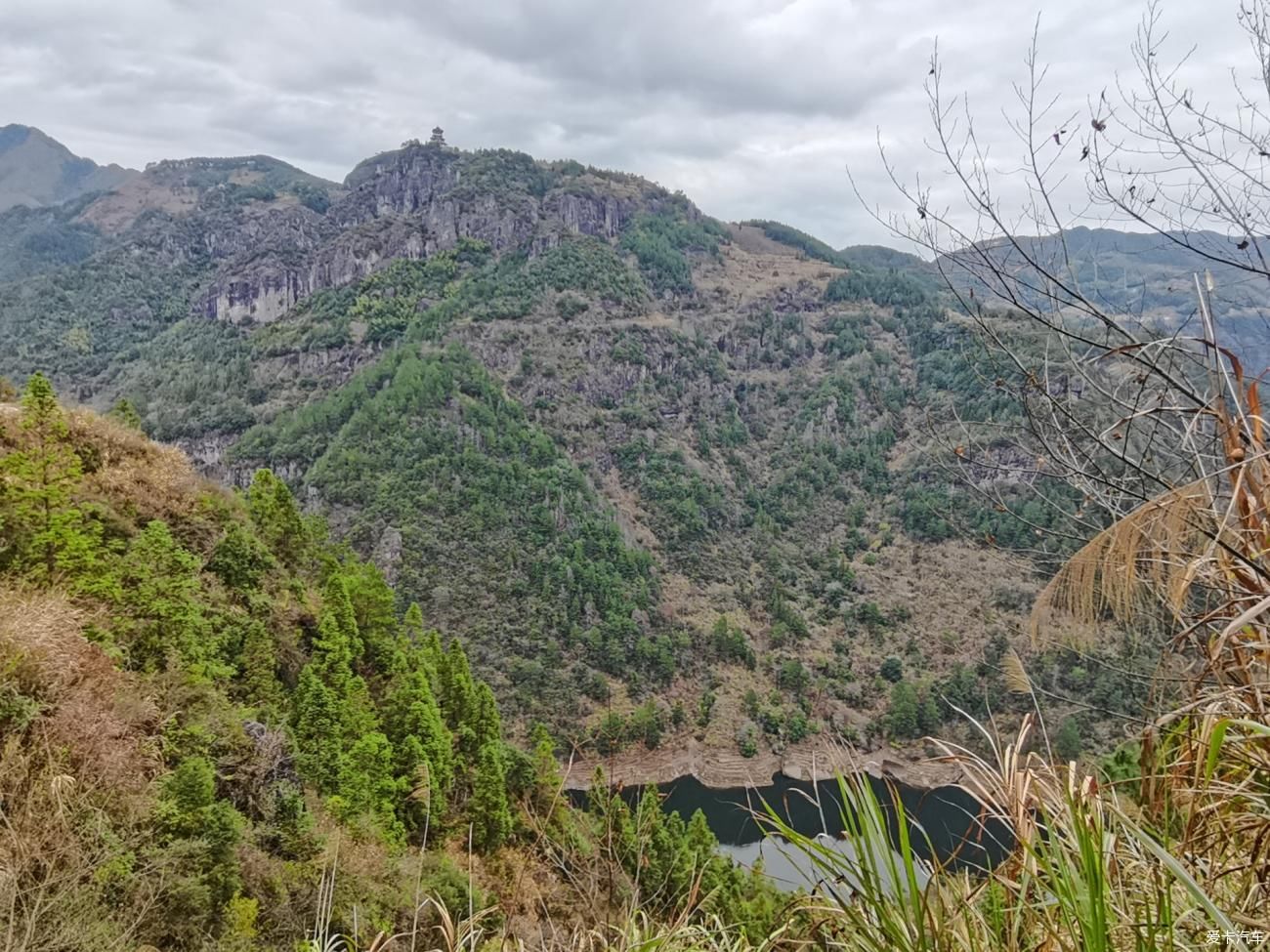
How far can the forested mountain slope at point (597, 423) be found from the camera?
4238cm

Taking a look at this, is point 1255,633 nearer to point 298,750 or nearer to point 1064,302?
point 1064,302

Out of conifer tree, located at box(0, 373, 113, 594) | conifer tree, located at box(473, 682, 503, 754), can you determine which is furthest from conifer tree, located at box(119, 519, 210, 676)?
conifer tree, located at box(473, 682, 503, 754)

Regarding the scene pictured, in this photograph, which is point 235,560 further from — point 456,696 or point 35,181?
point 35,181

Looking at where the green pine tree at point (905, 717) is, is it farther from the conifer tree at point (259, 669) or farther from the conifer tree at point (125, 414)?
the conifer tree at point (125, 414)

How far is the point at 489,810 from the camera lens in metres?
13.2

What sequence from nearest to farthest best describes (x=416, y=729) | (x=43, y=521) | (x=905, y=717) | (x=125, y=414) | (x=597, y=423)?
(x=43, y=521) < (x=416, y=729) < (x=125, y=414) < (x=905, y=717) < (x=597, y=423)

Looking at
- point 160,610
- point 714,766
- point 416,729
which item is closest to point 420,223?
point 714,766

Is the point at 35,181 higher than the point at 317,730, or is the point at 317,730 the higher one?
the point at 35,181

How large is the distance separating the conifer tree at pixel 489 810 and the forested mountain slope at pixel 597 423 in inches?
479

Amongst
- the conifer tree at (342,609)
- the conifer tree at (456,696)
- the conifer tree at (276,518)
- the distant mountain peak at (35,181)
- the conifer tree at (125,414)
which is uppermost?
the distant mountain peak at (35,181)

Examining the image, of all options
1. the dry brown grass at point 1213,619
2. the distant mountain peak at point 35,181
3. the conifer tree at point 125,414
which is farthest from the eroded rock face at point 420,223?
the distant mountain peak at point 35,181

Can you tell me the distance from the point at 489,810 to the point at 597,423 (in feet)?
176

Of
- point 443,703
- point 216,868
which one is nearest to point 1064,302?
point 216,868

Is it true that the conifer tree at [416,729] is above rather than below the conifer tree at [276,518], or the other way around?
below
